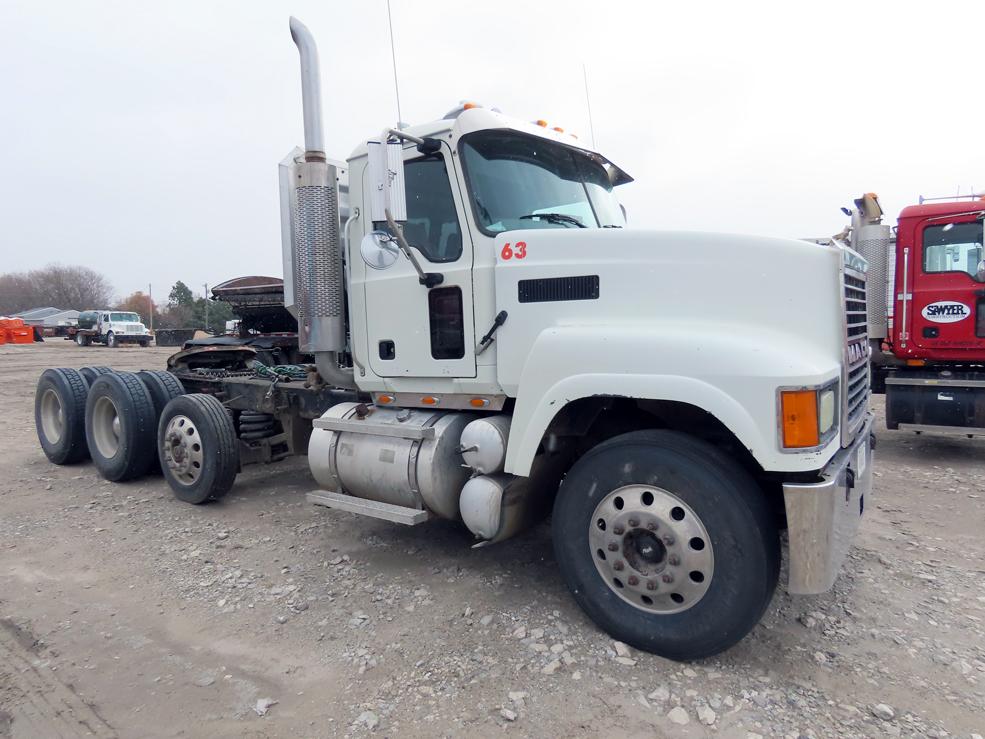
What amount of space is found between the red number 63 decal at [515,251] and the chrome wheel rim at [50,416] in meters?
6.46

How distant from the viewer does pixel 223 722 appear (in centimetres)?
284

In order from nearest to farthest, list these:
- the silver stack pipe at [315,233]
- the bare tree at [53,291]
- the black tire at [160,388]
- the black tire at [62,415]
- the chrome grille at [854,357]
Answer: the chrome grille at [854,357], the silver stack pipe at [315,233], the black tire at [160,388], the black tire at [62,415], the bare tree at [53,291]

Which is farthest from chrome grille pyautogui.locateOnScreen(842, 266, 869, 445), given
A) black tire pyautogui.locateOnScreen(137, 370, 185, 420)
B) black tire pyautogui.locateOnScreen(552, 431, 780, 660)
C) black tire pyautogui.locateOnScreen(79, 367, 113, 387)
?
black tire pyautogui.locateOnScreen(79, 367, 113, 387)

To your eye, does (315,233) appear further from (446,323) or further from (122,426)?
(122,426)

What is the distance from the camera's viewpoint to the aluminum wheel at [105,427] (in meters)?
6.87

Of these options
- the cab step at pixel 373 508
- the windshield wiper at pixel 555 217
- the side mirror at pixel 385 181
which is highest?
the side mirror at pixel 385 181

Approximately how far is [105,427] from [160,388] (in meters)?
0.96

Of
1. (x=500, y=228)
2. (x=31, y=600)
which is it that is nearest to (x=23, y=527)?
(x=31, y=600)

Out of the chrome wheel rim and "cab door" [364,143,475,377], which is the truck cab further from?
the chrome wheel rim

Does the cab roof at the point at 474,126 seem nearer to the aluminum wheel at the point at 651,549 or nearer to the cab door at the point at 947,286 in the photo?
the aluminum wheel at the point at 651,549

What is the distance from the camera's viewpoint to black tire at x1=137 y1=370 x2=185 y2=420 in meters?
6.56

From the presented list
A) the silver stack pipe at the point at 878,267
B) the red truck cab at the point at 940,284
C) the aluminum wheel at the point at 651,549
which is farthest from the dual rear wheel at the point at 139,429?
the red truck cab at the point at 940,284

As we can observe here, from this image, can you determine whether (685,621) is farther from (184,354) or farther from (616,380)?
(184,354)

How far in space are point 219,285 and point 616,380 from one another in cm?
589
